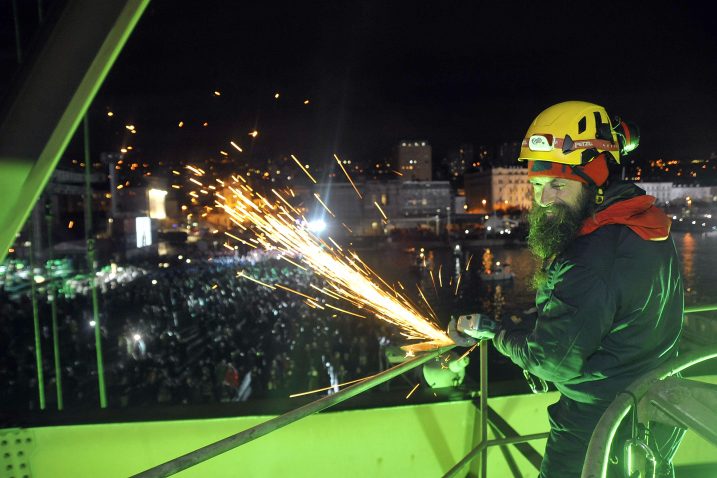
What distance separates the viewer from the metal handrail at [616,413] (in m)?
1.16

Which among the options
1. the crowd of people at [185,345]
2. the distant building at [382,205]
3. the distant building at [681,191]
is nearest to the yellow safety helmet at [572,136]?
the crowd of people at [185,345]

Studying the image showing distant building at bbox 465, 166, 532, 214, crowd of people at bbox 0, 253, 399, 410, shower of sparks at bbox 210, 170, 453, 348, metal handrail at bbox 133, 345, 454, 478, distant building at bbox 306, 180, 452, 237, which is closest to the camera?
metal handrail at bbox 133, 345, 454, 478

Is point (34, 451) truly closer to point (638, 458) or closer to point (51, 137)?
point (51, 137)

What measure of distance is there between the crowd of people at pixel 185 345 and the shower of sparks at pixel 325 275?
4.45 feet

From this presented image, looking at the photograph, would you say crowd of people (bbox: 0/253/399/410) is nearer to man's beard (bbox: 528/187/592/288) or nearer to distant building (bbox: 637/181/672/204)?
man's beard (bbox: 528/187/592/288)

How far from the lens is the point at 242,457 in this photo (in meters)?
2.91

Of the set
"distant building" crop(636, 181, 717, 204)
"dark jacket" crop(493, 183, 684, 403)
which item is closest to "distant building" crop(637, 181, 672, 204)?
"distant building" crop(636, 181, 717, 204)

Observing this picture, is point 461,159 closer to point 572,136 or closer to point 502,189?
point 502,189

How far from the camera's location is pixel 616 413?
1.28m

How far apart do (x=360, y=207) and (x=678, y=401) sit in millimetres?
70610

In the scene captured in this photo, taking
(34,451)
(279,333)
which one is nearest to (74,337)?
(279,333)

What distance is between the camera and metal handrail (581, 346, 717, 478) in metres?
1.16

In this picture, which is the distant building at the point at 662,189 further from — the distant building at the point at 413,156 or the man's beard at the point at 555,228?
the man's beard at the point at 555,228

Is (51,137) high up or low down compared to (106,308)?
up
